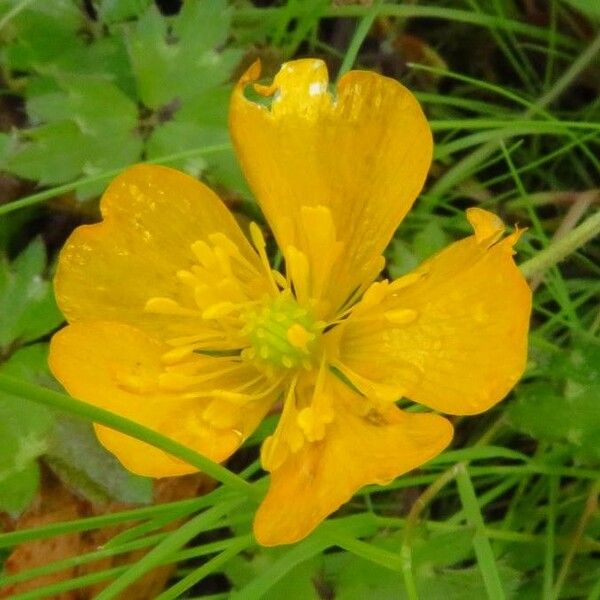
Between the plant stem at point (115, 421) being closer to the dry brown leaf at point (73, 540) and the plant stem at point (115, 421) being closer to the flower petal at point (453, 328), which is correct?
the flower petal at point (453, 328)

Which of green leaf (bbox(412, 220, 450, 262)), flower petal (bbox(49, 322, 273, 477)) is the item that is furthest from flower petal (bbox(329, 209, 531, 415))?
green leaf (bbox(412, 220, 450, 262))

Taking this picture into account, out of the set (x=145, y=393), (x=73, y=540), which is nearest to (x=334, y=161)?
(x=145, y=393)

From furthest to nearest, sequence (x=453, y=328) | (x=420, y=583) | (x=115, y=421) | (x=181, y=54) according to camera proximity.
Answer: (x=181, y=54), (x=420, y=583), (x=453, y=328), (x=115, y=421)

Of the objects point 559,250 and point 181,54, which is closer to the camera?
point 559,250

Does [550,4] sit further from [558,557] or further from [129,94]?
[558,557]

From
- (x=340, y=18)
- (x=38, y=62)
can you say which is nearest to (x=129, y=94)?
(x=38, y=62)

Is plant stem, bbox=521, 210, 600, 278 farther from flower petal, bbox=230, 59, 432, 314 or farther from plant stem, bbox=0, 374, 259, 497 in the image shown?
plant stem, bbox=0, 374, 259, 497

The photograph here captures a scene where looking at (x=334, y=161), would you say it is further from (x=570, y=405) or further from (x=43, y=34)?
(x=43, y=34)
